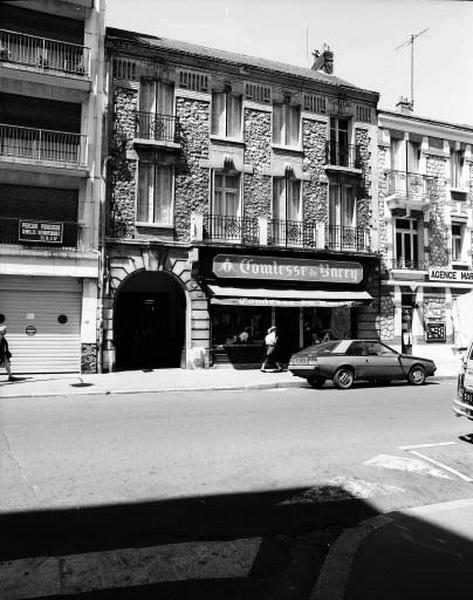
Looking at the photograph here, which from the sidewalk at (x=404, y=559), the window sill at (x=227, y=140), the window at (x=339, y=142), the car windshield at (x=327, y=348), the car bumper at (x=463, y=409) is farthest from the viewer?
the window at (x=339, y=142)

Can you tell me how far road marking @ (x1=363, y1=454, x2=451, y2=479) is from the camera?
21.6ft

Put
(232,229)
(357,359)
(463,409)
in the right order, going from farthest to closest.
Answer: (232,229) → (357,359) → (463,409)

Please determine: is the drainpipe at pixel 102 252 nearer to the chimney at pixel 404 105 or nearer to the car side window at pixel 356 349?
the car side window at pixel 356 349

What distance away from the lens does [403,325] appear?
76.0 ft

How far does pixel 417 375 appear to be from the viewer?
52.5ft

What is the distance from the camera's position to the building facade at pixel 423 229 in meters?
23.0

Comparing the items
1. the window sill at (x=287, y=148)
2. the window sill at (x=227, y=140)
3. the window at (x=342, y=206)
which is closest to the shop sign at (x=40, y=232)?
the window sill at (x=227, y=140)

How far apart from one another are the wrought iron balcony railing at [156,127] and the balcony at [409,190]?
959cm

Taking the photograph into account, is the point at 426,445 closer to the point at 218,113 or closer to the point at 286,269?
the point at 286,269

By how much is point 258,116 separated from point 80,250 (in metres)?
8.88

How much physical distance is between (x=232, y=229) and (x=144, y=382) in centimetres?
732

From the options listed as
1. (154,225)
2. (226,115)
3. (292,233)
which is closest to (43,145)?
(154,225)

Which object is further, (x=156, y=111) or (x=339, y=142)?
(x=339, y=142)

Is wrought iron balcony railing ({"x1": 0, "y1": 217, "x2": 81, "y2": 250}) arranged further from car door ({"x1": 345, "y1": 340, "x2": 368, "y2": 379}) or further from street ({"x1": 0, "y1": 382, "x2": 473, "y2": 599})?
car door ({"x1": 345, "y1": 340, "x2": 368, "y2": 379})
